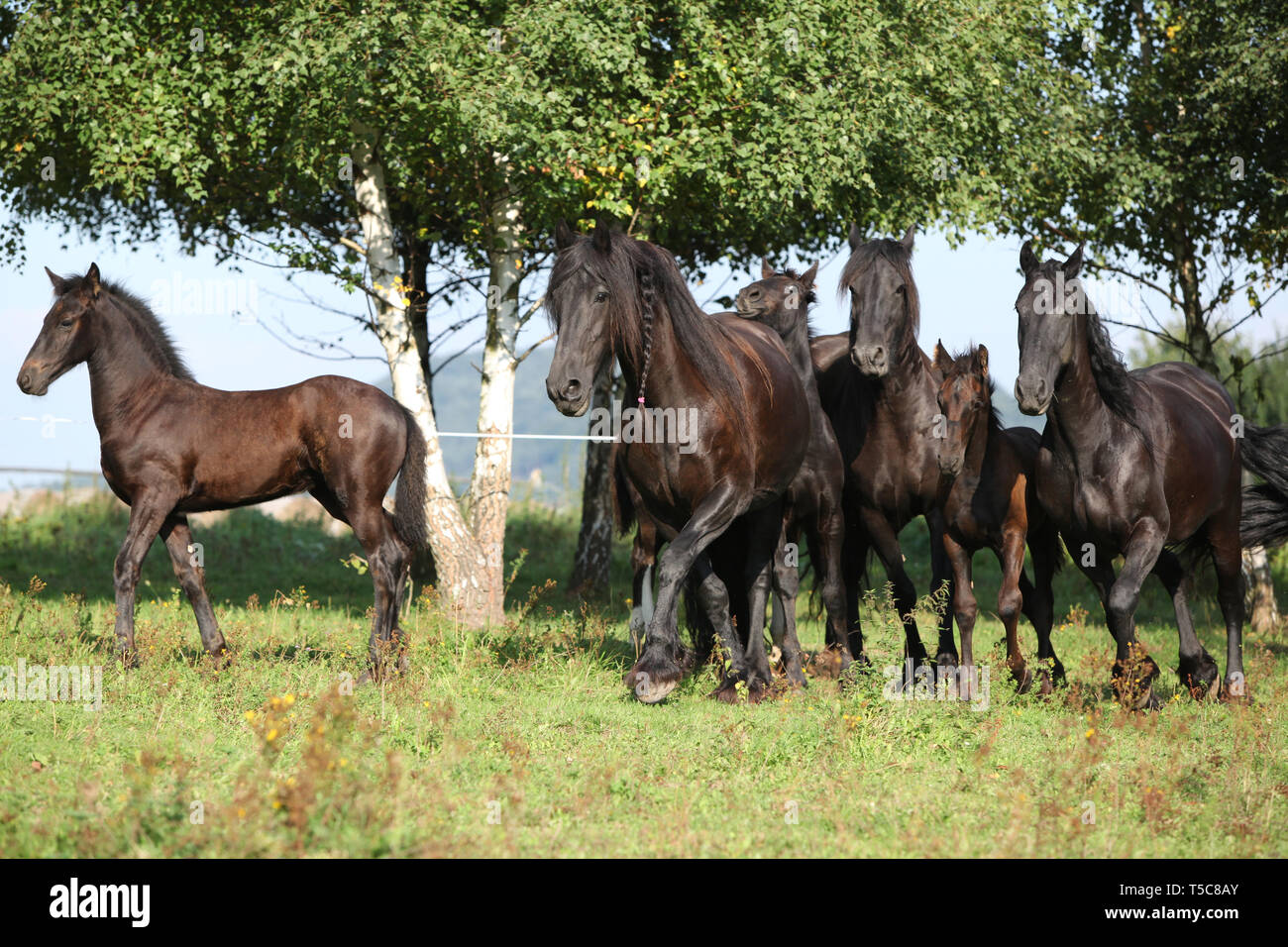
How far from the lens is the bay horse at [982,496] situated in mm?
7992

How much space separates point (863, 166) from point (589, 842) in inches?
324

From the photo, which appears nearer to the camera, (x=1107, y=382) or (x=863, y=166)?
(x=1107, y=382)

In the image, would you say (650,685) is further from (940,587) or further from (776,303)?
(776,303)

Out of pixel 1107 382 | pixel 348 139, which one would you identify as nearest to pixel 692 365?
pixel 1107 382

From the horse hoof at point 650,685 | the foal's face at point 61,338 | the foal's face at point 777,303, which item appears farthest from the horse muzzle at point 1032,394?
the foal's face at point 61,338

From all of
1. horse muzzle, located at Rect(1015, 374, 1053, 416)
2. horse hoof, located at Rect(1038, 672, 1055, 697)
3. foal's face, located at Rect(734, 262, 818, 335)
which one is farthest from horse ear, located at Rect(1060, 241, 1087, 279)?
horse hoof, located at Rect(1038, 672, 1055, 697)

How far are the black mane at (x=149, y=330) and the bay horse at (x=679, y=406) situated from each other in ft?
11.9

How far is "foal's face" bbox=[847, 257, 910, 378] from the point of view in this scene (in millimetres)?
7859

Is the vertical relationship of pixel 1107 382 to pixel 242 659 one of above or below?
above

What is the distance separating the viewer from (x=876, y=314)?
7.99 meters

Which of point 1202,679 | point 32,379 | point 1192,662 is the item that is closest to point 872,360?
point 1192,662

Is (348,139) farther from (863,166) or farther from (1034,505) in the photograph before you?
(1034,505)

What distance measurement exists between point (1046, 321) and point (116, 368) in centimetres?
636

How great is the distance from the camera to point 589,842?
4543mm
